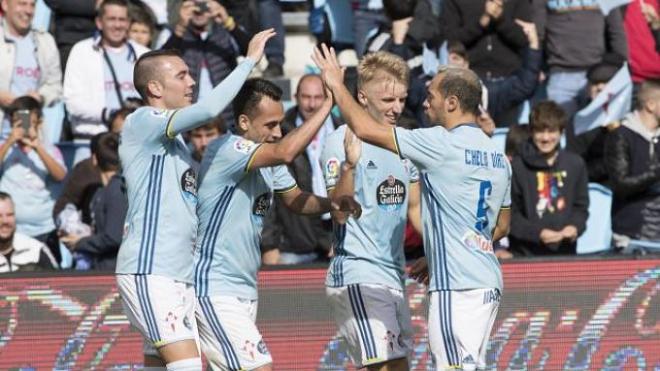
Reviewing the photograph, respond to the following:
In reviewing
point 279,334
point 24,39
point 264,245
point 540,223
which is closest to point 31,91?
point 24,39

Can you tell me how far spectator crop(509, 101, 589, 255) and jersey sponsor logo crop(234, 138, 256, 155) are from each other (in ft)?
11.9

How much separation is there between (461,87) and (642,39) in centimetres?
630

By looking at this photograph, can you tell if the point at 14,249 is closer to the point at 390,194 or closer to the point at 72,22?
the point at 72,22

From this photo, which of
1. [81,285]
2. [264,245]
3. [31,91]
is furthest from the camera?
[31,91]

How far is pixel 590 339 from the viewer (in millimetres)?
9328

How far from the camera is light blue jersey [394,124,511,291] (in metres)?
7.25

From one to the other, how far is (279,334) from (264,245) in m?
1.23

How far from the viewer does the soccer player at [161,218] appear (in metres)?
7.25

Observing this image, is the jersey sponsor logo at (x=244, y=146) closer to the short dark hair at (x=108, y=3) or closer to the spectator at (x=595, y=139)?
the short dark hair at (x=108, y=3)

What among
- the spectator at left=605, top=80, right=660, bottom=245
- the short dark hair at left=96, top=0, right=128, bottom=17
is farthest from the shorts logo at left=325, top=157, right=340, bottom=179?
the short dark hair at left=96, top=0, right=128, bottom=17

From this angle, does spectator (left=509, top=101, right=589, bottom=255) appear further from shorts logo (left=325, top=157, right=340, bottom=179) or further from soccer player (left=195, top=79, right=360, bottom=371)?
soccer player (left=195, top=79, right=360, bottom=371)

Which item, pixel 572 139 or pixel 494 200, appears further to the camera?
pixel 572 139

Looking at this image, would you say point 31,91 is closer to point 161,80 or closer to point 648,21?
point 161,80

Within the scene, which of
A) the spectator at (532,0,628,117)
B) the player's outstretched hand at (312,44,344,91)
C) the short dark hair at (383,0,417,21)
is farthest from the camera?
the spectator at (532,0,628,117)
